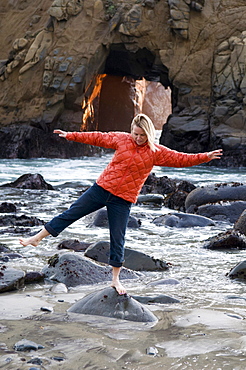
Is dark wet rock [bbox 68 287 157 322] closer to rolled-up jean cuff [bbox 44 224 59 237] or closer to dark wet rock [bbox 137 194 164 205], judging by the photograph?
rolled-up jean cuff [bbox 44 224 59 237]

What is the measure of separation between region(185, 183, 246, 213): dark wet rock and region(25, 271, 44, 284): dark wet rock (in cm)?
607

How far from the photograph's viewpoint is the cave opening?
2727cm

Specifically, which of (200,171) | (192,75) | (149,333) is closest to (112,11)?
(192,75)

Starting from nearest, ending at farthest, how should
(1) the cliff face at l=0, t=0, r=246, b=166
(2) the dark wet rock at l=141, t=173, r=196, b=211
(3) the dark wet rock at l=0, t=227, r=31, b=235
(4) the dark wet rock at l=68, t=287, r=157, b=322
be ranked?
(4) the dark wet rock at l=68, t=287, r=157, b=322
(3) the dark wet rock at l=0, t=227, r=31, b=235
(2) the dark wet rock at l=141, t=173, r=196, b=211
(1) the cliff face at l=0, t=0, r=246, b=166

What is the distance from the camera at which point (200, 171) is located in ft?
73.7

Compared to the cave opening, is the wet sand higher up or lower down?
lower down

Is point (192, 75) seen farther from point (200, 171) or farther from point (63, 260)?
point (63, 260)

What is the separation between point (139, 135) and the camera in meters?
4.29

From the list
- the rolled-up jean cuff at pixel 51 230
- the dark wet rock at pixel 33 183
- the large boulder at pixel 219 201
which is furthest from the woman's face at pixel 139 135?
the dark wet rock at pixel 33 183

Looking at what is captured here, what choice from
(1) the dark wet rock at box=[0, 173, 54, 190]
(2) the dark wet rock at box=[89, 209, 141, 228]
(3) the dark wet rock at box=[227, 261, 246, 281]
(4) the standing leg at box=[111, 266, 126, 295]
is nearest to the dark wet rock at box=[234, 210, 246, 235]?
(2) the dark wet rock at box=[89, 209, 141, 228]

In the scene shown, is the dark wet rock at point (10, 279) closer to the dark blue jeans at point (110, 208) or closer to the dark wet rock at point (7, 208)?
the dark blue jeans at point (110, 208)

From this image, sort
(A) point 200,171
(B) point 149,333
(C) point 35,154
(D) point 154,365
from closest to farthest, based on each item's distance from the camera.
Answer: (D) point 154,365 → (B) point 149,333 → (A) point 200,171 → (C) point 35,154

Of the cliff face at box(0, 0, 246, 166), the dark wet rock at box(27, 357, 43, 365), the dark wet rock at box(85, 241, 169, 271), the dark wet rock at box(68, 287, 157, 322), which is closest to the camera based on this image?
the dark wet rock at box(27, 357, 43, 365)

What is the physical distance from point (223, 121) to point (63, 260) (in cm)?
1985
